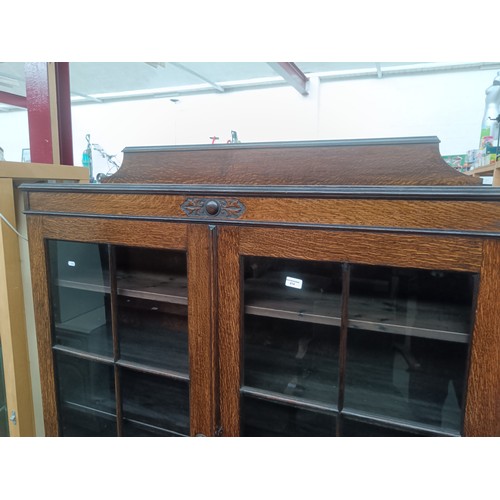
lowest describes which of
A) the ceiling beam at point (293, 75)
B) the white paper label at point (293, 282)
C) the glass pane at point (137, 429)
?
the glass pane at point (137, 429)

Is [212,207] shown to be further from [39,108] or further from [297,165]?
[39,108]

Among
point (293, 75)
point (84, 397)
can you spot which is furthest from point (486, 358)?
point (293, 75)

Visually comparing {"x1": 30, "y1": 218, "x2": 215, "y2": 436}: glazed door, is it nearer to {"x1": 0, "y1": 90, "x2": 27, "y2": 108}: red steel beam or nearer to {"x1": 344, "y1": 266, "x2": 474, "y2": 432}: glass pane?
{"x1": 344, "y1": 266, "x2": 474, "y2": 432}: glass pane

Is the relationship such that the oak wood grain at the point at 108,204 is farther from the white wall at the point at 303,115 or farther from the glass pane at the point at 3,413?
the white wall at the point at 303,115

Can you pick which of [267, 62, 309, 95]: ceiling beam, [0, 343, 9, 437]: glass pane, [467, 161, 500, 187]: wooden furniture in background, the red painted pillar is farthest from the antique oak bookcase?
[267, 62, 309, 95]: ceiling beam

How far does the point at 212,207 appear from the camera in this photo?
70cm

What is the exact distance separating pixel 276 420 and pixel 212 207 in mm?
478

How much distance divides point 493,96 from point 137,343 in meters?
2.43

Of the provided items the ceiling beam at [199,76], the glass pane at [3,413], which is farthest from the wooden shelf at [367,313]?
the ceiling beam at [199,76]

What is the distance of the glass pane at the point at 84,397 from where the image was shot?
92 centimetres

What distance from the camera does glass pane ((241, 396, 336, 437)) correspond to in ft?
2.50

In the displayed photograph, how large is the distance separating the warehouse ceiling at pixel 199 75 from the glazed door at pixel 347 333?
8.32ft

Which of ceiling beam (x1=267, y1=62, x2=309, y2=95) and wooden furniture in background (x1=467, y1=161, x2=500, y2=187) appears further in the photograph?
ceiling beam (x1=267, y1=62, x2=309, y2=95)

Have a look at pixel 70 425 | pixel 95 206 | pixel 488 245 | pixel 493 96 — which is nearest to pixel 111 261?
pixel 95 206
